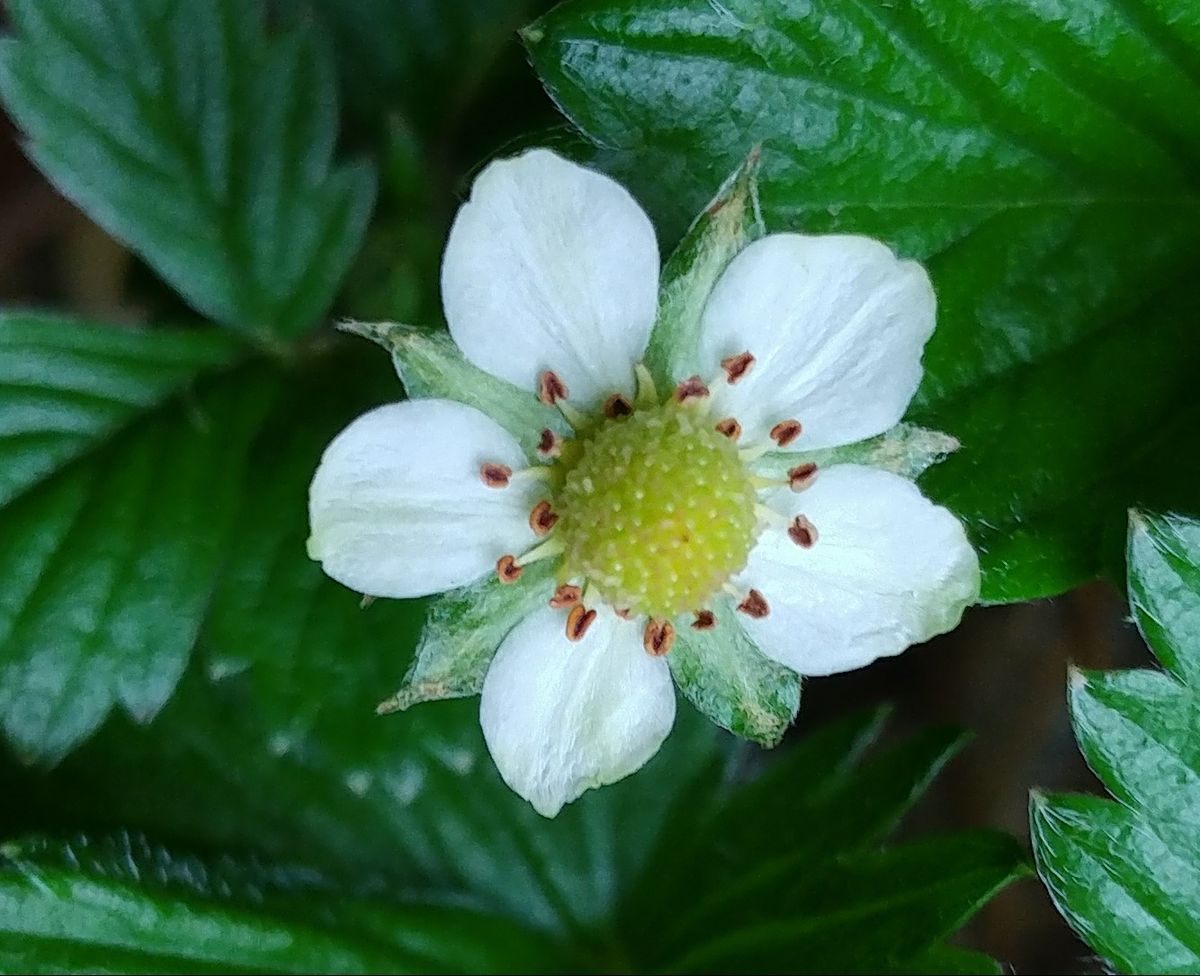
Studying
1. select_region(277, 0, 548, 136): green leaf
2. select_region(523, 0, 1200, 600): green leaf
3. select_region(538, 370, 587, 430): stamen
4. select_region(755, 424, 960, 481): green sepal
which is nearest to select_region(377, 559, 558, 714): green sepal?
select_region(538, 370, 587, 430): stamen

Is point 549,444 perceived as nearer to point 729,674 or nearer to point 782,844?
point 729,674

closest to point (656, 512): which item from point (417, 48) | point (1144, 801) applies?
point (1144, 801)

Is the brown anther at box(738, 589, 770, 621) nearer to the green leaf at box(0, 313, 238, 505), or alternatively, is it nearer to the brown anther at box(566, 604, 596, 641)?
the brown anther at box(566, 604, 596, 641)

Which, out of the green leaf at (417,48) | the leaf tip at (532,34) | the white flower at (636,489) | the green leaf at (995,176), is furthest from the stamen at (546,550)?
the green leaf at (417,48)

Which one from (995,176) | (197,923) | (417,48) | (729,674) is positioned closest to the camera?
(729,674)

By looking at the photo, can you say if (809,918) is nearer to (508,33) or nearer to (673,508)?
(673,508)
